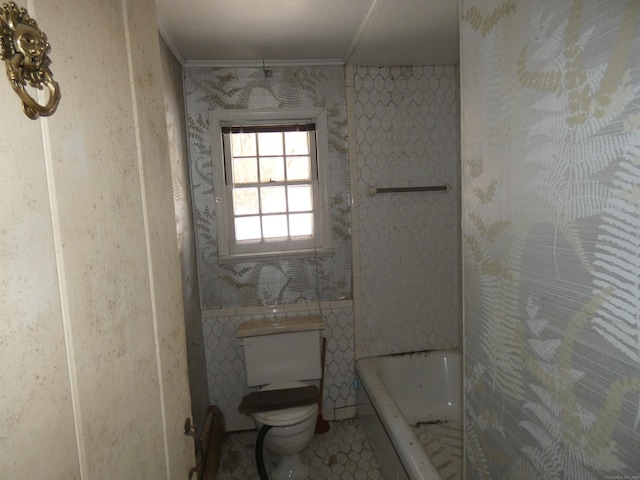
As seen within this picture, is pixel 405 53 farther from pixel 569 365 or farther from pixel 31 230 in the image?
pixel 31 230

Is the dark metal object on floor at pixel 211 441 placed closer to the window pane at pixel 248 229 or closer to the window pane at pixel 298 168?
the window pane at pixel 248 229

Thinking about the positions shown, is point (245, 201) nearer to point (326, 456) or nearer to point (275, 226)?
point (275, 226)

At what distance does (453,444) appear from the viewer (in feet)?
7.95

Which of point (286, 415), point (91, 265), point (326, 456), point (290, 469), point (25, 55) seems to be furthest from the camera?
point (326, 456)

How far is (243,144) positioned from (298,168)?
40 cm

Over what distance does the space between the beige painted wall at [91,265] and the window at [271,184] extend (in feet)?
5.23

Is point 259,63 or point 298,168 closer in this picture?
point 259,63

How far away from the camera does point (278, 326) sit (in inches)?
97.5

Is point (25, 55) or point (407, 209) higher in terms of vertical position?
point (25, 55)

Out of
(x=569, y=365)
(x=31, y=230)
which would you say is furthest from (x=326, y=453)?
(x=31, y=230)

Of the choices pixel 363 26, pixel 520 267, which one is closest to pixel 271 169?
pixel 363 26

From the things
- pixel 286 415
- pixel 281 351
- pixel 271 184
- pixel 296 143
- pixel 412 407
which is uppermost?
pixel 296 143

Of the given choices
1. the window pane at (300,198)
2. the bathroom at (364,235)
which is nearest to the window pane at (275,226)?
the window pane at (300,198)

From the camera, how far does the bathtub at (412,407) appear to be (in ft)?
6.77
